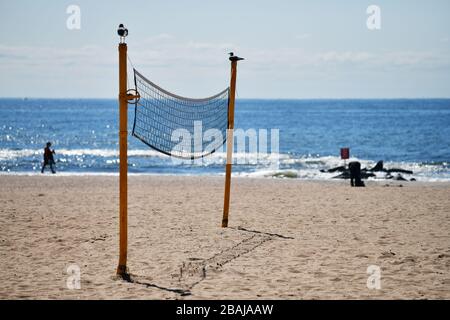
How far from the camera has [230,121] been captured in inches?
411

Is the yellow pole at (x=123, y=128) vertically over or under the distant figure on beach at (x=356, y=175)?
over

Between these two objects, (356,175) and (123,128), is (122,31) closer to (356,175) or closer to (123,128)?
(123,128)

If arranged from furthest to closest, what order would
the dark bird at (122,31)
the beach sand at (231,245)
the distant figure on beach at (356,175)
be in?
the distant figure on beach at (356,175)
the dark bird at (122,31)
the beach sand at (231,245)

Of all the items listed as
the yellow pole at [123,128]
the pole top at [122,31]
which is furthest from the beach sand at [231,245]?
the pole top at [122,31]

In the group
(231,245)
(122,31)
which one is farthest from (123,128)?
(231,245)

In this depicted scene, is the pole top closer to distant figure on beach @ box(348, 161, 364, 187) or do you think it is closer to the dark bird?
the dark bird

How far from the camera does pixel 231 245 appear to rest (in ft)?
31.2

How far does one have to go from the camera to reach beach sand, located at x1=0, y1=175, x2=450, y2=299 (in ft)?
23.1

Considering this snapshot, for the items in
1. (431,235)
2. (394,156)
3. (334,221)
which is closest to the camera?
(431,235)

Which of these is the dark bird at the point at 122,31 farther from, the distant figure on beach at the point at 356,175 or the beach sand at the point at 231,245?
the distant figure on beach at the point at 356,175

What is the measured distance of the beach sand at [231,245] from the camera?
704 cm

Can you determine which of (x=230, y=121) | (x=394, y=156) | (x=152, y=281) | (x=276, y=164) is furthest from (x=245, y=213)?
(x=394, y=156)

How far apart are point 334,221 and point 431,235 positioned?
2.15 meters
